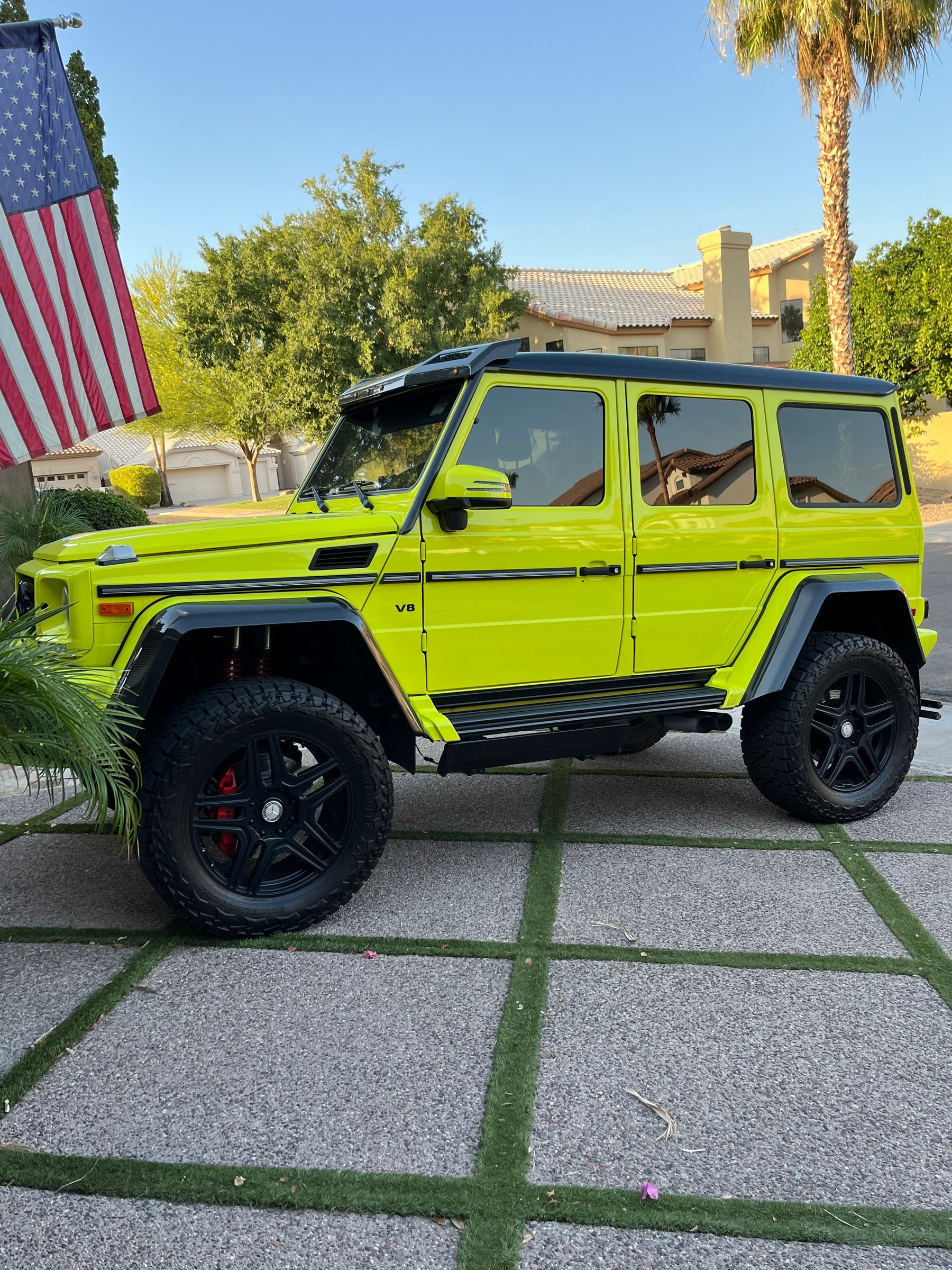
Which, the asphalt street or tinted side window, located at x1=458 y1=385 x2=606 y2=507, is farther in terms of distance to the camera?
the asphalt street

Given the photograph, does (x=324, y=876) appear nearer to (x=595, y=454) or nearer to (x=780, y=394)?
(x=595, y=454)

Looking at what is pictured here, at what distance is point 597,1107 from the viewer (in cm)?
251

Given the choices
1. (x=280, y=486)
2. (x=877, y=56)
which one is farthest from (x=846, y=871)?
(x=280, y=486)

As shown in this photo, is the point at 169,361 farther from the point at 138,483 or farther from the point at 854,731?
the point at 854,731

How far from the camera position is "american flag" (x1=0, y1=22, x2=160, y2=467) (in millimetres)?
6082

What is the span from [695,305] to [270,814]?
36.7m

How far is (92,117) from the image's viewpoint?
36.1ft

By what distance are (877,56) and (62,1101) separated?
16.8 meters

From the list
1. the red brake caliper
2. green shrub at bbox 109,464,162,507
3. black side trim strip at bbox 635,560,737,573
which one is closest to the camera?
the red brake caliper

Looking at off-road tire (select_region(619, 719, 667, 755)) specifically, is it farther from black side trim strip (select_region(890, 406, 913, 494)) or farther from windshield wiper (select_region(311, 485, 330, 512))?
black side trim strip (select_region(890, 406, 913, 494))

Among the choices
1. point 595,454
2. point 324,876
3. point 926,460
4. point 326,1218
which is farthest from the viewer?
point 926,460

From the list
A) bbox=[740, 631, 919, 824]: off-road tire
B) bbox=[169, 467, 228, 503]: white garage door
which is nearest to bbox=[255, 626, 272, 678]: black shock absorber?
bbox=[740, 631, 919, 824]: off-road tire

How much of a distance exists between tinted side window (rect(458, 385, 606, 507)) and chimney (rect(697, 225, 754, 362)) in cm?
3215

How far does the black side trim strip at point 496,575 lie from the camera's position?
145 inches
